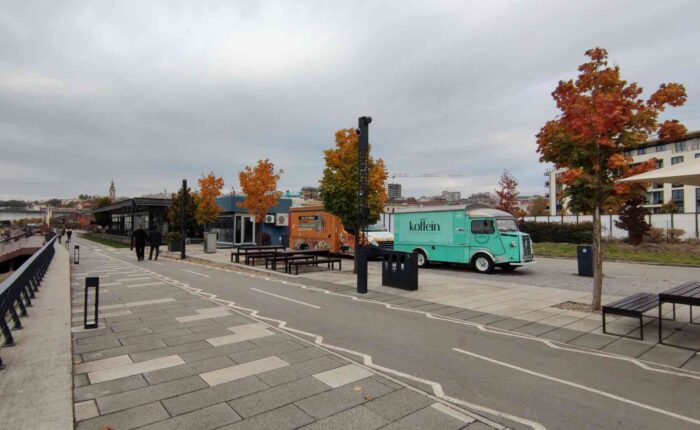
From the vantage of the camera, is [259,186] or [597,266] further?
[259,186]

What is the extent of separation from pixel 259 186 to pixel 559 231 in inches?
961

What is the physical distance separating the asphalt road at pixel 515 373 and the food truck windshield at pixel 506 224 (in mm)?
8648

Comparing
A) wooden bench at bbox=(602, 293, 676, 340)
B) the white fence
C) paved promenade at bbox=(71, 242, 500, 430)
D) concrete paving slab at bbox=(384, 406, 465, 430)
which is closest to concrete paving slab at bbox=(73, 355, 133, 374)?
paved promenade at bbox=(71, 242, 500, 430)

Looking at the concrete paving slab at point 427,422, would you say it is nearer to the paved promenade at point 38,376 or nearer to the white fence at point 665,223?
the paved promenade at point 38,376

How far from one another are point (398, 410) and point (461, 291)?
764 centimetres

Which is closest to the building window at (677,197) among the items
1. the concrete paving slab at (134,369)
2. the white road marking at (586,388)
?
the white road marking at (586,388)

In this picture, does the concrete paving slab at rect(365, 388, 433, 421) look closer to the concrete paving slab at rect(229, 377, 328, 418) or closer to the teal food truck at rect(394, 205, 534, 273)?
the concrete paving slab at rect(229, 377, 328, 418)

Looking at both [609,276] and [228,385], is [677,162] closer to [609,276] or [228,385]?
[609,276]

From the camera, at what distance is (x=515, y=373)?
4.85 m

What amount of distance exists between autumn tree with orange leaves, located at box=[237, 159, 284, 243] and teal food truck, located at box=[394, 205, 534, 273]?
30.6ft

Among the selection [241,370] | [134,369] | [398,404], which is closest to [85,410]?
[134,369]

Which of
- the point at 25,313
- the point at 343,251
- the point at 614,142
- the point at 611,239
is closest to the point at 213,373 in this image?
the point at 25,313

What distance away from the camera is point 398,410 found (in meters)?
3.80

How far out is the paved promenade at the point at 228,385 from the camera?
3580 mm
